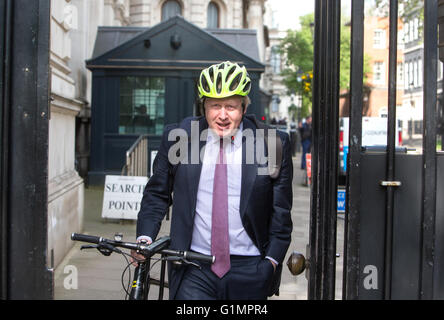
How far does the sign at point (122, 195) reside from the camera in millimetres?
9211

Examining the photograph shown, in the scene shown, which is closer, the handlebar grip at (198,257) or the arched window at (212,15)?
the handlebar grip at (198,257)

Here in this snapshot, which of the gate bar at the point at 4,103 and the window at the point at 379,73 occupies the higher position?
the window at the point at 379,73

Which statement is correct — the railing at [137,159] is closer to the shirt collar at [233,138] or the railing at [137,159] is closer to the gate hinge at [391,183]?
the shirt collar at [233,138]

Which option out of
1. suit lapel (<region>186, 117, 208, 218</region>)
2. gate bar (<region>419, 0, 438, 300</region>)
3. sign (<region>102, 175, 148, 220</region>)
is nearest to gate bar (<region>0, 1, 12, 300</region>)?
suit lapel (<region>186, 117, 208, 218</region>)

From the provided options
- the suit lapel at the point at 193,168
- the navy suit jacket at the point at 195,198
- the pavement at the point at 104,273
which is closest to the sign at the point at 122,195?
the pavement at the point at 104,273

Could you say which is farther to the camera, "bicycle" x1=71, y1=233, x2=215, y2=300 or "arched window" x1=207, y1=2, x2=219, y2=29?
"arched window" x1=207, y1=2, x2=219, y2=29

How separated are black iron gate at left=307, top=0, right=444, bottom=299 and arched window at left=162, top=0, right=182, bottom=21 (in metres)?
26.3

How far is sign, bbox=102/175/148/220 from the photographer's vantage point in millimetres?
9211

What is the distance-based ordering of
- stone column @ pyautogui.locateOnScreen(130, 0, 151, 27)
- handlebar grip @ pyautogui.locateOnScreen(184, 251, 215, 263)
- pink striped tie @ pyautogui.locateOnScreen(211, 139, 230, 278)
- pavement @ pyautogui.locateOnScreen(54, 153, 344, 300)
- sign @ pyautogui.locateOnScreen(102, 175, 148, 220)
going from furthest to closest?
1. stone column @ pyautogui.locateOnScreen(130, 0, 151, 27)
2. sign @ pyautogui.locateOnScreen(102, 175, 148, 220)
3. pavement @ pyautogui.locateOnScreen(54, 153, 344, 300)
4. pink striped tie @ pyautogui.locateOnScreen(211, 139, 230, 278)
5. handlebar grip @ pyautogui.locateOnScreen(184, 251, 215, 263)

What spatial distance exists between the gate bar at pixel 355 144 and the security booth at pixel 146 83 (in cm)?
1071

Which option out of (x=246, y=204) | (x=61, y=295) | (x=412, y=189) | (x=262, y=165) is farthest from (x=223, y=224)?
(x=61, y=295)

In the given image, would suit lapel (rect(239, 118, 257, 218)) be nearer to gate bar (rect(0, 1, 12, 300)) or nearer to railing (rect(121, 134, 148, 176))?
gate bar (rect(0, 1, 12, 300))

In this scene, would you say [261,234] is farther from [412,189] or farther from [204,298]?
[412,189]

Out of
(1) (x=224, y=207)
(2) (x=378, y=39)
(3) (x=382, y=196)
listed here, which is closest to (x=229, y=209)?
(1) (x=224, y=207)
